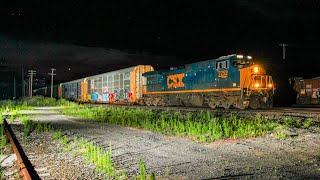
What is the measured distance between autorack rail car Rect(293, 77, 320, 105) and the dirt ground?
21.7 metres

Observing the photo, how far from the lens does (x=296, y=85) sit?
101ft

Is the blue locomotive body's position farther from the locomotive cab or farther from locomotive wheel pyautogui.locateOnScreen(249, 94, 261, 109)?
locomotive wheel pyautogui.locateOnScreen(249, 94, 261, 109)

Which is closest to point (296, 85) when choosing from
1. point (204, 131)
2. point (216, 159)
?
point (204, 131)

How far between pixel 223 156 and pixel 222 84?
45.8 feet

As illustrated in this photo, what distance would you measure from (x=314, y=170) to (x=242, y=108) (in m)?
14.0

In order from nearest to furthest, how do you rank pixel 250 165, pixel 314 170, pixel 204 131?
pixel 314 170, pixel 250 165, pixel 204 131

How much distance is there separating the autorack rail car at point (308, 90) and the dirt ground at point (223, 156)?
855 inches

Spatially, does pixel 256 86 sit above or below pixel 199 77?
below

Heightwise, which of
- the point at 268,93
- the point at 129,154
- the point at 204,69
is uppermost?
the point at 204,69

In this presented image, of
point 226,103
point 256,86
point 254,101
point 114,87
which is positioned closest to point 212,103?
point 226,103

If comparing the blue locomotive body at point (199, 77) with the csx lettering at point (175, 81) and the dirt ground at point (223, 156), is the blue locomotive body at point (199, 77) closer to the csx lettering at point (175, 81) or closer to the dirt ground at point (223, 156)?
the csx lettering at point (175, 81)

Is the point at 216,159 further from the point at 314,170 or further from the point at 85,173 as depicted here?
the point at 85,173

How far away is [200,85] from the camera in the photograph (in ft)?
73.2

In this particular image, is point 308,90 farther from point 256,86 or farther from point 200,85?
point 256,86
